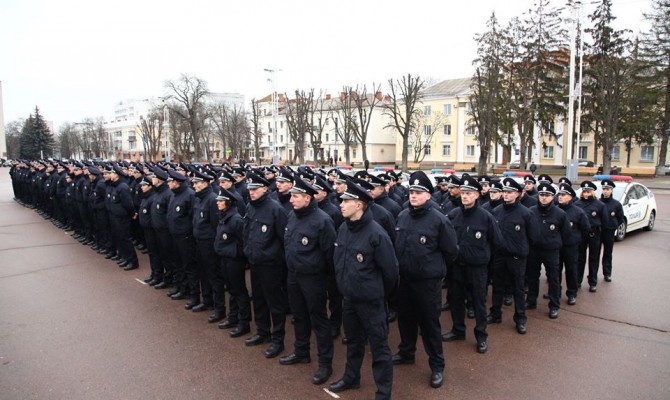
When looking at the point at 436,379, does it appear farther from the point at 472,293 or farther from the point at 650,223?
the point at 650,223

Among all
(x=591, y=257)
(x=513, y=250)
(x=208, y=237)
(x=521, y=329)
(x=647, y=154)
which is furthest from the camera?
(x=647, y=154)

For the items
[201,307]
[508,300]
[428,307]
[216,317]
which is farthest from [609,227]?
[201,307]

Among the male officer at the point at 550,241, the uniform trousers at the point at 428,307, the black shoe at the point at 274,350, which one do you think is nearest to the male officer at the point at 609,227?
the male officer at the point at 550,241

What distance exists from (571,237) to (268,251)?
4757 millimetres

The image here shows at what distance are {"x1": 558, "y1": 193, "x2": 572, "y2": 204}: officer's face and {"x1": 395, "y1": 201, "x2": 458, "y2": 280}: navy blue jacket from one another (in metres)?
3.78

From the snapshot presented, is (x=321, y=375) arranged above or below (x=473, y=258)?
below

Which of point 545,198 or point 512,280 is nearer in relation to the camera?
point 512,280

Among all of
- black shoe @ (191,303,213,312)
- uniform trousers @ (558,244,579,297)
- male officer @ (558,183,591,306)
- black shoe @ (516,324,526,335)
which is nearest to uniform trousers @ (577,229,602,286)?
male officer @ (558,183,591,306)

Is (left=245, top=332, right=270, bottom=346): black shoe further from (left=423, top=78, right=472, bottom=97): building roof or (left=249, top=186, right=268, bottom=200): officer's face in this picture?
(left=423, top=78, right=472, bottom=97): building roof

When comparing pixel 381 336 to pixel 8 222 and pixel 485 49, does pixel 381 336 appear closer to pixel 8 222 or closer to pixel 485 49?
pixel 8 222

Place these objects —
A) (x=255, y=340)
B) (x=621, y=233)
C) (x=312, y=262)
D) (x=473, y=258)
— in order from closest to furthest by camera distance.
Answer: (x=312, y=262) → (x=473, y=258) → (x=255, y=340) → (x=621, y=233)

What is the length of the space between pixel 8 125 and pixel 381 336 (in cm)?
13556

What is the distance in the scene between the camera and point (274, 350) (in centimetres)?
531

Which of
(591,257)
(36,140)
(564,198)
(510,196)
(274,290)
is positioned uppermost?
(36,140)
